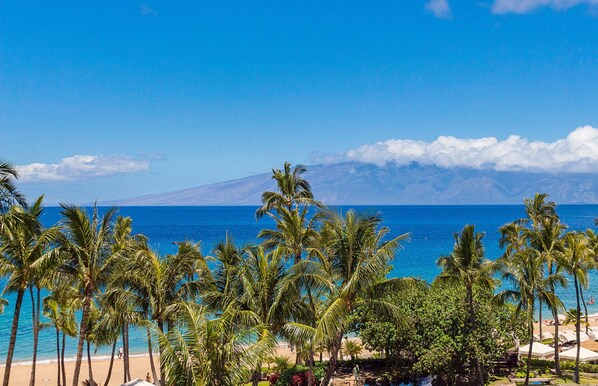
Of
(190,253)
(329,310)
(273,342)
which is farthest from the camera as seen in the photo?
(190,253)

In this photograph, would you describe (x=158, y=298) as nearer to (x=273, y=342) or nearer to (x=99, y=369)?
(x=273, y=342)

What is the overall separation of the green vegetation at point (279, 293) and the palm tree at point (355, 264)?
6cm

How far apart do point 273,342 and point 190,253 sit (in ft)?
24.8

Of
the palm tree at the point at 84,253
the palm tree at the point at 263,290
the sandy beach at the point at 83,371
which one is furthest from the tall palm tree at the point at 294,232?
the sandy beach at the point at 83,371

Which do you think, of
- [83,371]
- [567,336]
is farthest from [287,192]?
[567,336]

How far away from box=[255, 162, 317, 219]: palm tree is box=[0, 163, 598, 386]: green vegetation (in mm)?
87

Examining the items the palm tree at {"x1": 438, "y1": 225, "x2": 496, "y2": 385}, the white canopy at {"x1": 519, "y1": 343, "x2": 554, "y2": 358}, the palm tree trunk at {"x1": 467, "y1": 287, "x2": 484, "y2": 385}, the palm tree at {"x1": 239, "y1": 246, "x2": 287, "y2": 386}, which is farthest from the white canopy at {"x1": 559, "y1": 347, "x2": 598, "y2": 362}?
the palm tree at {"x1": 239, "y1": 246, "x2": 287, "y2": 386}

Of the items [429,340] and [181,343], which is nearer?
[181,343]

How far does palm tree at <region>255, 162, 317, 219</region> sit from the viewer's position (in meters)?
31.0

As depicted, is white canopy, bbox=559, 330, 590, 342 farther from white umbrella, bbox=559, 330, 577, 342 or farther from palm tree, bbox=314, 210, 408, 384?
palm tree, bbox=314, 210, 408, 384

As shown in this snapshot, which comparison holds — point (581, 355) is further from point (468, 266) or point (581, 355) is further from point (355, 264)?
point (355, 264)

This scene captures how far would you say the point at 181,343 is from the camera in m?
14.6

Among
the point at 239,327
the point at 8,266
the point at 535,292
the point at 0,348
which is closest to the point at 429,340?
the point at 535,292

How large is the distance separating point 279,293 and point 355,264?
3230 millimetres
